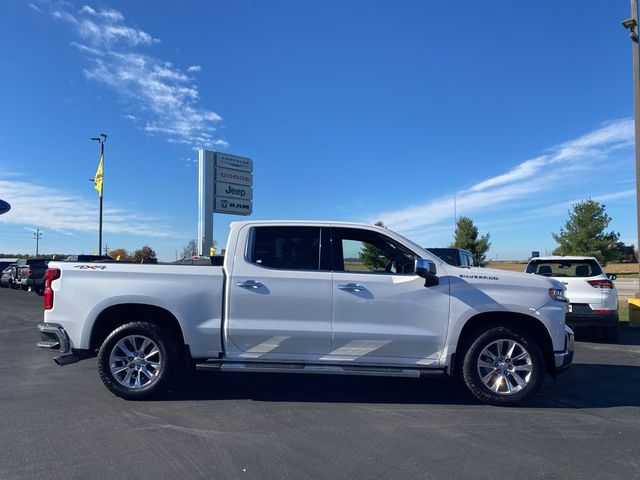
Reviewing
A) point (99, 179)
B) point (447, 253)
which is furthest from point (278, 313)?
point (99, 179)

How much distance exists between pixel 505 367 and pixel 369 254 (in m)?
1.98

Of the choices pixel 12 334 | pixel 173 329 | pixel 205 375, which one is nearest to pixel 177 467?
pixel 173 329

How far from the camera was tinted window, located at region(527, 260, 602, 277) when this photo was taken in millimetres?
10461

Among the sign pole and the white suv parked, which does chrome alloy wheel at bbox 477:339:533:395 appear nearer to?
the white suv parked

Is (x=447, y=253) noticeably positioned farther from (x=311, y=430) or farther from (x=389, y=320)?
(x=311, y=430)

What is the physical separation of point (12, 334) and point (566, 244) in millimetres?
37012

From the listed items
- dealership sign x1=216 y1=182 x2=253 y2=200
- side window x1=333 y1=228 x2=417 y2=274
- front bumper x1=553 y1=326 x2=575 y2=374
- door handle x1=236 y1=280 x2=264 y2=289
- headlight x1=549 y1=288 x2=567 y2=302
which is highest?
dealership sign x1=216 y1=182 x2=253 y2=200

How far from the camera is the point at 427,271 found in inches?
220

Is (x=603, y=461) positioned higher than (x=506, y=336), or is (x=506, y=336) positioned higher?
(x=506, y=336)

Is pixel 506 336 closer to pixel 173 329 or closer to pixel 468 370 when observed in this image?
pixel 468 370

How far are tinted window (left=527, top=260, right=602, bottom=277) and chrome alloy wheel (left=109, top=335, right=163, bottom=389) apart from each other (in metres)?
8.12

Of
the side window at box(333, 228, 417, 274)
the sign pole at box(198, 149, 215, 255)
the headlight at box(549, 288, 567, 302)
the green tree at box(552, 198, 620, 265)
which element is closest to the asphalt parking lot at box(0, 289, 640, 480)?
the headlight at box(549, 288, 567, 302)

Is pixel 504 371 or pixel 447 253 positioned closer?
pixel 504 371

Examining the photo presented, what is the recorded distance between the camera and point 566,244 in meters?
38.6
